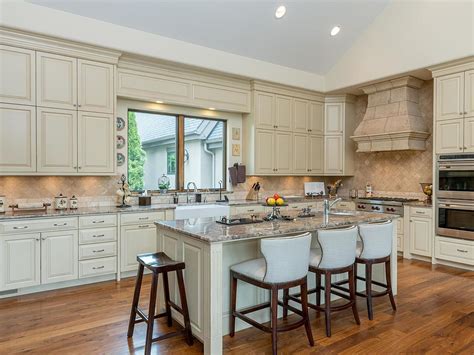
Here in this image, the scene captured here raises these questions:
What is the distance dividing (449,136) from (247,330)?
419cm

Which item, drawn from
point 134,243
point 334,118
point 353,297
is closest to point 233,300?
point 353,297

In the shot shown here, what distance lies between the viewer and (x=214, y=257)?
255 centimetres

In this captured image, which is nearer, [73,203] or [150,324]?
[150,324]

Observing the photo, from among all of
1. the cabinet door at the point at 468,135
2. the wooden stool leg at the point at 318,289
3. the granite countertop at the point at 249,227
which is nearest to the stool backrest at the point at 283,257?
the granite countertop at the point at 249,227

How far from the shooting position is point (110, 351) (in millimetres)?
2697

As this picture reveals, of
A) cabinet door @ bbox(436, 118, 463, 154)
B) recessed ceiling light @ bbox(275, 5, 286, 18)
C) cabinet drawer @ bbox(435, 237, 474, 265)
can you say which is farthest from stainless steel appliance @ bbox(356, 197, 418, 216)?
recessed ceiling light @ bbox(275, 5, 286, 18)

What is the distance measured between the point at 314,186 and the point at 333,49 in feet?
8.92

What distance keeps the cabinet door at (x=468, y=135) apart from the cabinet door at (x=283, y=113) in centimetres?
281

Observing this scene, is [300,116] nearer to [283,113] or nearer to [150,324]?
[283,113]

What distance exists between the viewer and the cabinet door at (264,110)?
6129 millimetres

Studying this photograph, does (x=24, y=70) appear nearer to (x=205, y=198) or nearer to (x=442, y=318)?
(x=205, y=198)

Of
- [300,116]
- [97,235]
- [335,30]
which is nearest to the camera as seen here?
[97,235]

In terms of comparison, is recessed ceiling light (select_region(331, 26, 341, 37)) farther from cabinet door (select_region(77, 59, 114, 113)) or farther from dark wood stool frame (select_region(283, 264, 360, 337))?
dark wood stool frame (select_region(283, 264, 360, 337))

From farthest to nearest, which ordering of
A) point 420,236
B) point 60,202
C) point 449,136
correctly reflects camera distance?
point 420,236 < point 449,136 < point 60,202
